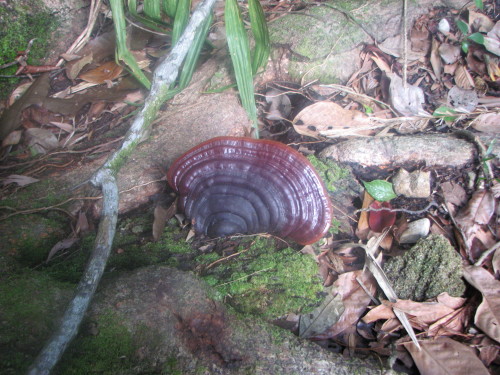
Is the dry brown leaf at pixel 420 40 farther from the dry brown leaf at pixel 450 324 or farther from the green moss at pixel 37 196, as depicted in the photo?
the green moss at pixel 37 196

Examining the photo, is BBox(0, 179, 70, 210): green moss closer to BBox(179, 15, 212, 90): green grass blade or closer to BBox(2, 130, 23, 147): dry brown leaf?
BBox(2, 130, 23, 147): dry brown leaf

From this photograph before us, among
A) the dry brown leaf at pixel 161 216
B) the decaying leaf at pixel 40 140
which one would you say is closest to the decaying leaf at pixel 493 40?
the dry brown leaf at pixel 161 216

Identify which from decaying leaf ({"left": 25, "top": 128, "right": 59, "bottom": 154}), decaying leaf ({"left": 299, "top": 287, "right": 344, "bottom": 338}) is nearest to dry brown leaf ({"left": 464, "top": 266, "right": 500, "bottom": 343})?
decaying leaf ({"left": 299, "top": 287, "right": 344, "bottom": 338})

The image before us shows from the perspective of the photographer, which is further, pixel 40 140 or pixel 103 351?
pixel 40 140

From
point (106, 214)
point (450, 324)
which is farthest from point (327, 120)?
point (106, 214)

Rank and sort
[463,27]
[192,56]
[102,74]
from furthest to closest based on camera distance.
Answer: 1. [102,74]
2. [463,27]
3. [192,56]

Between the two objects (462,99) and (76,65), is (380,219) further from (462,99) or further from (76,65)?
(76,65)

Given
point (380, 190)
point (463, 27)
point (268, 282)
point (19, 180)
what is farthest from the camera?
point (463, 27)
